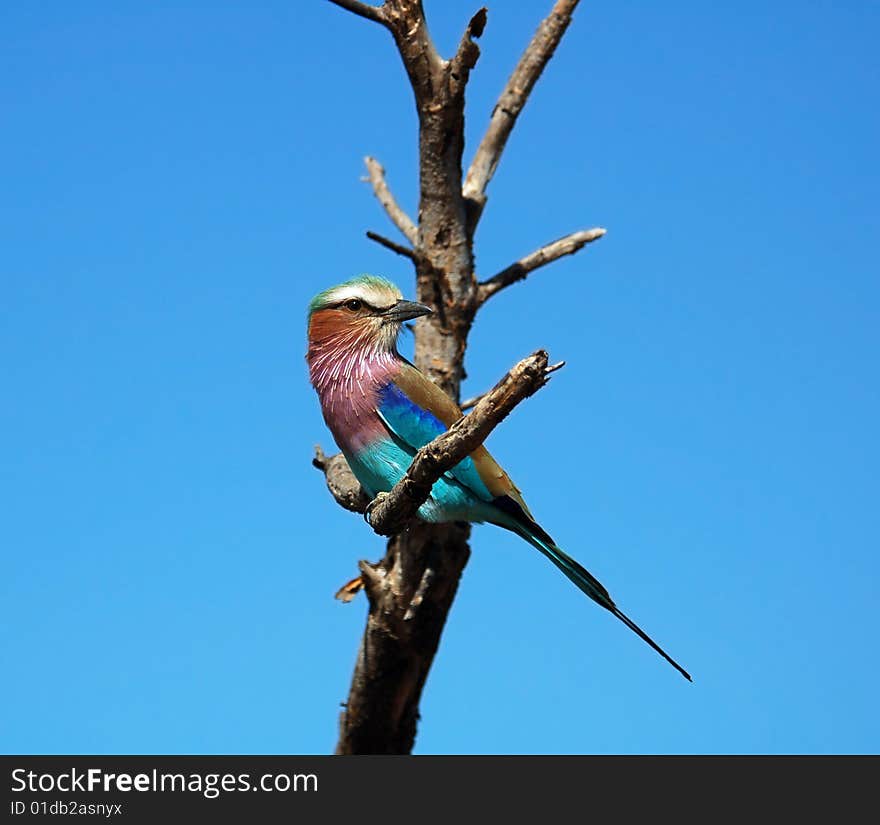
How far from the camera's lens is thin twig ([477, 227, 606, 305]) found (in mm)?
8188

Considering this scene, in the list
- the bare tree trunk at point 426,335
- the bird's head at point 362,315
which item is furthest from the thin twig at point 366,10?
the bird's head at point 362,315

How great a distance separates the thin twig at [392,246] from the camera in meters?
7.84

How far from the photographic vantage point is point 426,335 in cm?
791

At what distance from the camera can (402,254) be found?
7.95m

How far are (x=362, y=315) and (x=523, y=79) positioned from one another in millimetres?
3330

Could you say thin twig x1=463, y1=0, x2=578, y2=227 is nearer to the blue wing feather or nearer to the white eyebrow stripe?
the white eyebrow stripe

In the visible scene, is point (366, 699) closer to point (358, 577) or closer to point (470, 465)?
point (358, 577)

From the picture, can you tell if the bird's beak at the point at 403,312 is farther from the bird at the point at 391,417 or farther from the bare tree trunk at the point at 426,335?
the bare tree trunk at the point at 426,335

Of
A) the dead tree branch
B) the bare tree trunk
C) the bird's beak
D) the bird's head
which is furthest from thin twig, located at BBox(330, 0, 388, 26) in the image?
the dead tree branch

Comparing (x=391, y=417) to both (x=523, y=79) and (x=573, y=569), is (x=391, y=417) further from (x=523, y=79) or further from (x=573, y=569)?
(x=523, y=79)

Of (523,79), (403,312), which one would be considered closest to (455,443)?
(403,312)

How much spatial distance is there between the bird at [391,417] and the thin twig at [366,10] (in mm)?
2513

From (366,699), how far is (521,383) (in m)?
4.01
